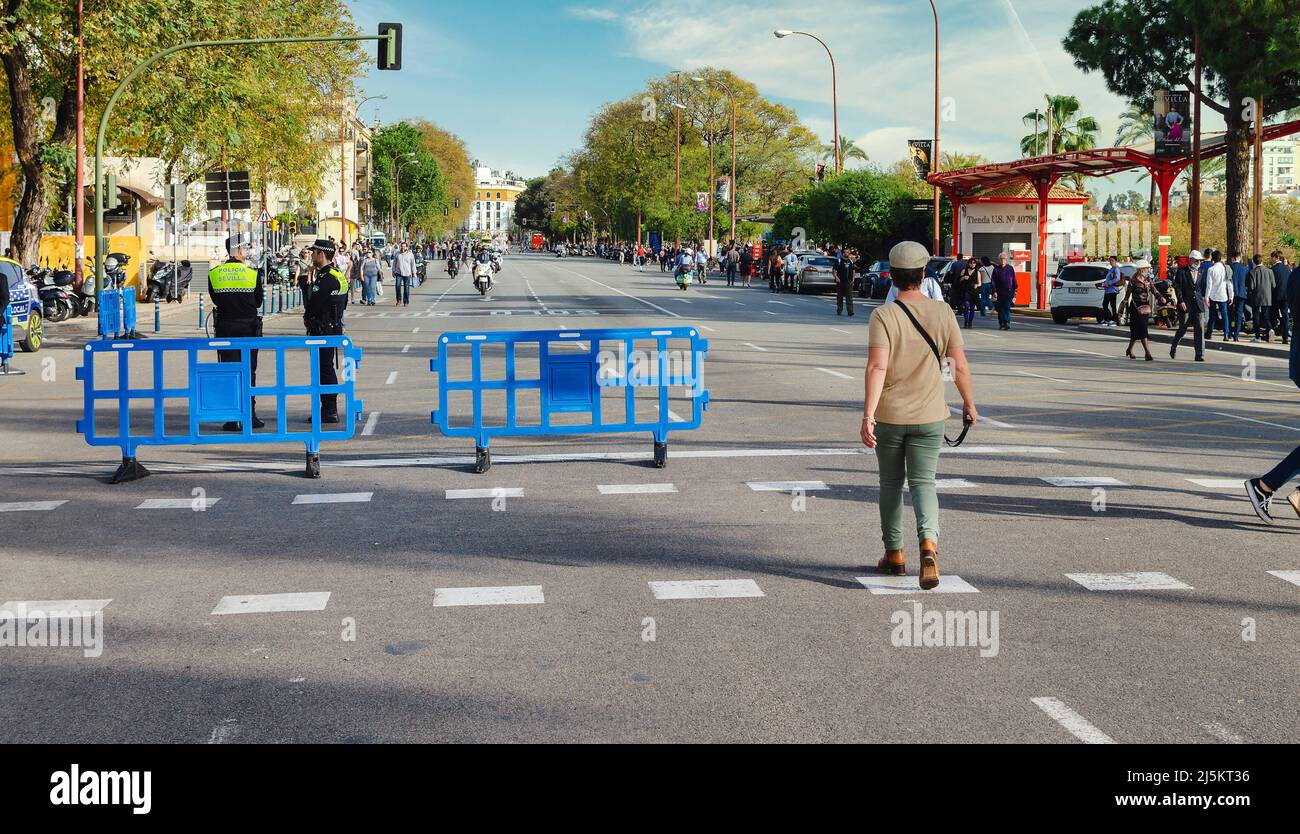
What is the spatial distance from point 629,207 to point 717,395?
102636 mm

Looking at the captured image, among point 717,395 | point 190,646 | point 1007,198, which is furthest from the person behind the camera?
point 1007,198

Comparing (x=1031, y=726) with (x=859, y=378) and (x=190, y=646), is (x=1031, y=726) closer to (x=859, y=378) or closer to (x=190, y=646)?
(x=190, y=646)

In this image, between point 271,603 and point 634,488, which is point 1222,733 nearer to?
point 271,603

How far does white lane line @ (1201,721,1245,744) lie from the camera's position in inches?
188

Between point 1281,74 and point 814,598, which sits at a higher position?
point 1281,74

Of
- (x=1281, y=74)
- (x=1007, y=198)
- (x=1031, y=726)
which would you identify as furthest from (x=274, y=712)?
(x=1007, y=198)

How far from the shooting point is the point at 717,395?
16.9m

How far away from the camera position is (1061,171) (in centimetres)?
3856

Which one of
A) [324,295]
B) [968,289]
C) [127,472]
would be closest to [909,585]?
[127,472]

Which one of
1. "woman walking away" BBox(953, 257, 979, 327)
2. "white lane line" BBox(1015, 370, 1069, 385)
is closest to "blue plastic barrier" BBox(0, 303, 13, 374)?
"white lane line" BBox(1015, 370, 1069, 385)

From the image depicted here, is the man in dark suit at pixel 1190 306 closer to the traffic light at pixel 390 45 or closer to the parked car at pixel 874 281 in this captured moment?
the traffic light at pixel 390 45

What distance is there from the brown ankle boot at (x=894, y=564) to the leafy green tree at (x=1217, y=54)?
28774mm
